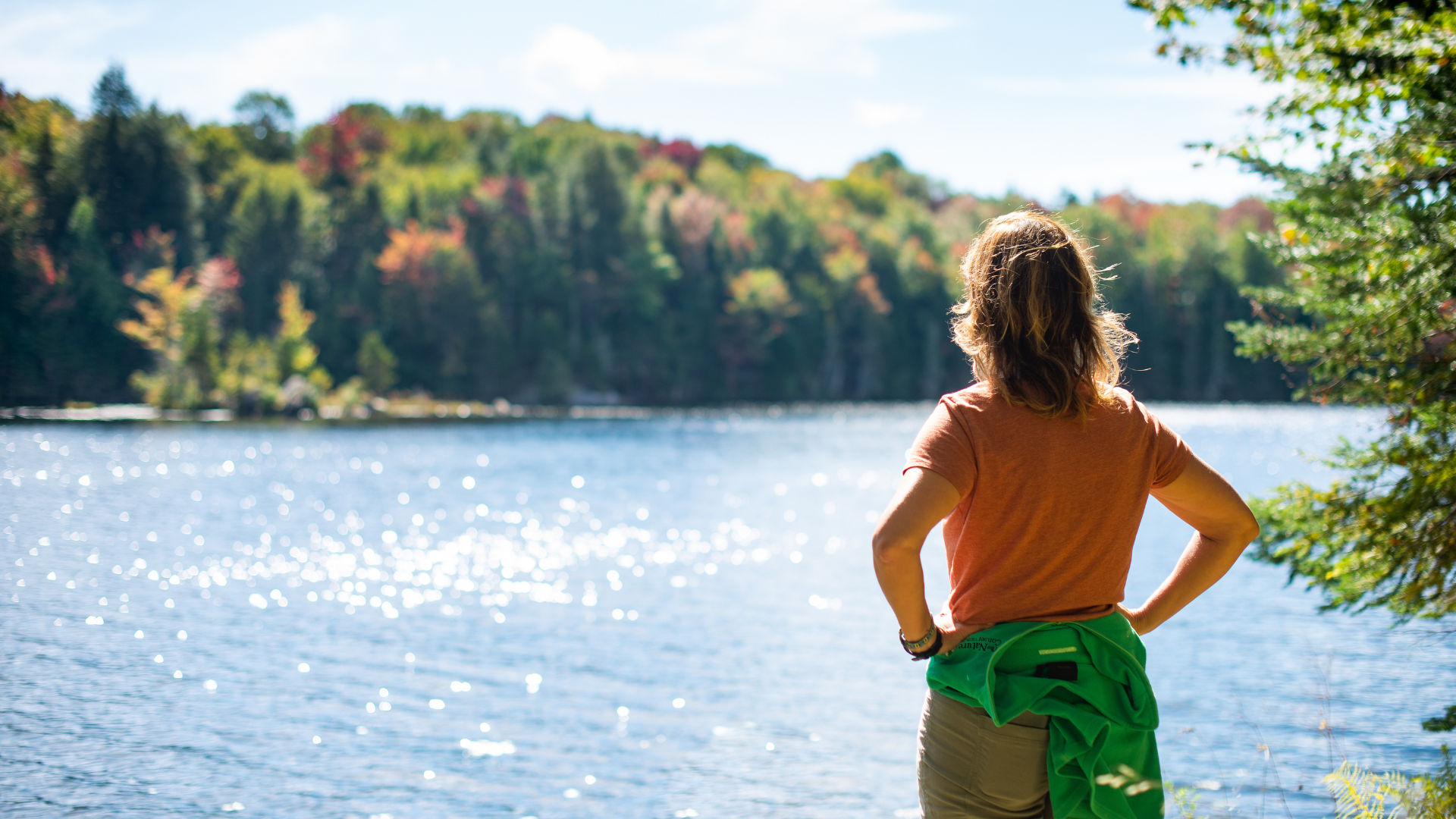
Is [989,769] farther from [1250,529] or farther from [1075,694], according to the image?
[1250,529]

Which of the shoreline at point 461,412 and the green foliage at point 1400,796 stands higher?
the green foliage at point 1400,796

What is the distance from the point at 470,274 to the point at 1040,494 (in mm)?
75762

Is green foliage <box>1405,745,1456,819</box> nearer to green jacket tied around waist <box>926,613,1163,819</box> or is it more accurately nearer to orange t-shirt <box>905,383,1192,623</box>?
green jacket tied around waist <box>926,613,1163,819</box>

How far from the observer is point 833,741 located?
30.1 ft

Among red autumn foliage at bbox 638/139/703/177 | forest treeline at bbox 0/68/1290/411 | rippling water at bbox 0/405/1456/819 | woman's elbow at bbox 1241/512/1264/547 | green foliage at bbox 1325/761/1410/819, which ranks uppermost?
red autumn foliage at bbox 638/139/703/177

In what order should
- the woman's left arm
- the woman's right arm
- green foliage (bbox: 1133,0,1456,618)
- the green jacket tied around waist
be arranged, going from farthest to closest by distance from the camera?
green foliage (bbox: 1133,0,1456,618) → the woman's right arm → the green jacket tied around waist → the woman's left arm

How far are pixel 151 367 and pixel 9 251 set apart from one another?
30.6 ft

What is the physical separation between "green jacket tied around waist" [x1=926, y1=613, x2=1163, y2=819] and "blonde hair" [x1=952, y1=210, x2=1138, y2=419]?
495 millimetres

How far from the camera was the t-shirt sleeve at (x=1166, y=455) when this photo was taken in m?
2.40

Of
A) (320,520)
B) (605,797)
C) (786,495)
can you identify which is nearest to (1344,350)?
(605,797)

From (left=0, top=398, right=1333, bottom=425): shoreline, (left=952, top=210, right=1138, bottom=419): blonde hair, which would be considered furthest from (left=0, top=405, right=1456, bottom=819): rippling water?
(left=0, top=398, right=1333, bottom=425): shoreline

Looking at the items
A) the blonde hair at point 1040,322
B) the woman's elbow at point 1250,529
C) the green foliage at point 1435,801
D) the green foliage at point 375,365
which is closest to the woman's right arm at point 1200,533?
the woman's elbow at point 1250,529

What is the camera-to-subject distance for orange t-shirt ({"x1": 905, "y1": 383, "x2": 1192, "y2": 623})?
2.27 metres

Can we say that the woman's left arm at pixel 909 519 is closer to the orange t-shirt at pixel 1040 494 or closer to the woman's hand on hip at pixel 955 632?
the orange t-shirt at pixel 1040 494
